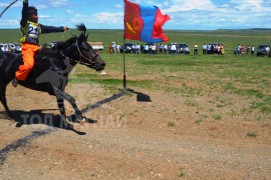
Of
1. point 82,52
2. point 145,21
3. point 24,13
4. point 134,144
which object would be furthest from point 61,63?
point 145,21

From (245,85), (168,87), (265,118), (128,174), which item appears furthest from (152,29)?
(128,174)

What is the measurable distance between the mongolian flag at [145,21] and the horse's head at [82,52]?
4.68 metres

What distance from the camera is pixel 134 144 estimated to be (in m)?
7.72

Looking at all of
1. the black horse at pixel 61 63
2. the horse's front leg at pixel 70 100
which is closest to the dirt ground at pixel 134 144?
the horse's front leg at pixel 70 100

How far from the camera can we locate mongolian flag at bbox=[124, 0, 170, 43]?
1312 cm

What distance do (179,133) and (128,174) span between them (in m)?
2.94

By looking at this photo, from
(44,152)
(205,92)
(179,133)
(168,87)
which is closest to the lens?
(44,152)

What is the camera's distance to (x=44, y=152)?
7.22 meters

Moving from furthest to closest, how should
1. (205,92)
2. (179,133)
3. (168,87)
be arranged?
(168,87) < (205,92) < (179,133)

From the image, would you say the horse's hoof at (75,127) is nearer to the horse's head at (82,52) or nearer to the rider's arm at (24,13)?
the horse's head at (82,52)

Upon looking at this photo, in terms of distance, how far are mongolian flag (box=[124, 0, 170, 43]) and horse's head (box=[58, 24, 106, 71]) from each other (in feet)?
15.3

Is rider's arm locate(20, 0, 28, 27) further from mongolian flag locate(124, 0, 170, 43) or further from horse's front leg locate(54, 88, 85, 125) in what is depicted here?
mongolian flag locate(124, 0, 170, 43)

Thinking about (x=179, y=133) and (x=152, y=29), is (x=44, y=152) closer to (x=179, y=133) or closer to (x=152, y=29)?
(x=179, y=133)

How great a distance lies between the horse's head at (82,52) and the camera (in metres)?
8.66
